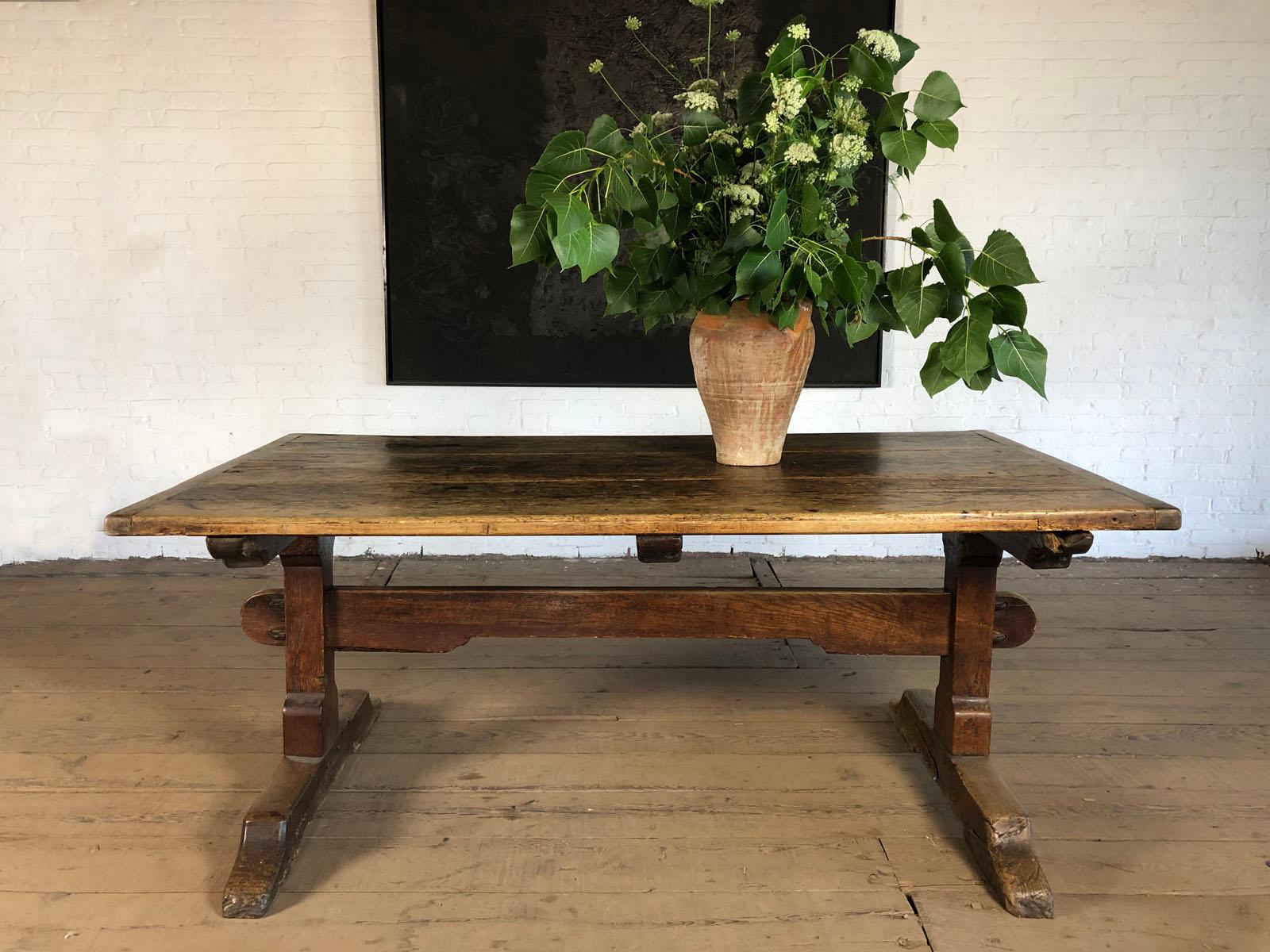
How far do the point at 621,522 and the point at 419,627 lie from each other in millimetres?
668

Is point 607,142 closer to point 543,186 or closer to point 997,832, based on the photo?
point 543,186

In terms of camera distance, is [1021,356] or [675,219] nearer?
[1021,356]

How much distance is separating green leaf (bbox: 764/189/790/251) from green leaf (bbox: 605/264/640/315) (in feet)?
0.98

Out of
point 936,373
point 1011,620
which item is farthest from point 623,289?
point 1011,620

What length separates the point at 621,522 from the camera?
62.1 inches

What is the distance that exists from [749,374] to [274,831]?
1184 millimetres

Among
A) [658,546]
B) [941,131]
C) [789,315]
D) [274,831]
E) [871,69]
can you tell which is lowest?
[274,831]

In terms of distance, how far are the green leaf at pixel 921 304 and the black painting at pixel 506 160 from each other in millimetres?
2000

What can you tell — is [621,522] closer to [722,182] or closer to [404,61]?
[722,182]

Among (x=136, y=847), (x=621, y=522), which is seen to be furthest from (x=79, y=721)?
(x=621, y=522)

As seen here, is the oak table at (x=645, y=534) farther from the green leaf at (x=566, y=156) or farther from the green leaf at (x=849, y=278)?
the green leaf at (x=566, y=156)

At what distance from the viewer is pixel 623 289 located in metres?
1.94

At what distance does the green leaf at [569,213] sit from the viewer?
164 cm

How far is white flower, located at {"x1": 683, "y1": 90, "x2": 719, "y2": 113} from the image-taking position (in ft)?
5.98
